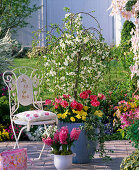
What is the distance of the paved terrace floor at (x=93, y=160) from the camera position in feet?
11.3

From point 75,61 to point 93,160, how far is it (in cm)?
114

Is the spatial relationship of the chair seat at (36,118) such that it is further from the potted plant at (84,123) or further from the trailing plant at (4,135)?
the trailing plant at (4,135)

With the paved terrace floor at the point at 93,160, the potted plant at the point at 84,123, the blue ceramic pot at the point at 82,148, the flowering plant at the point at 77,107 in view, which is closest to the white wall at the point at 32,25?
the paved terrace floor at the point at 93,160

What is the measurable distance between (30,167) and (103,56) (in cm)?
154

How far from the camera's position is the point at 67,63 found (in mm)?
3709

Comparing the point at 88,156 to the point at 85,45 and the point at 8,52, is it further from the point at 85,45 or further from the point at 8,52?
the point at 8,52

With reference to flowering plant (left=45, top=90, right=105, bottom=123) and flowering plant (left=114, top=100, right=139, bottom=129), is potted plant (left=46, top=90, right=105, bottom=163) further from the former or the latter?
flowering plant (left=114, top=100, right=139, bottom=129)

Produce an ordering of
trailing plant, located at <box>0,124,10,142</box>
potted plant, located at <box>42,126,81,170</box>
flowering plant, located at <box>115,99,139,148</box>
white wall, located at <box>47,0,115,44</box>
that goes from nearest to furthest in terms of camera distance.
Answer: flowering plant, located at <box>115,99,139,148</box>
potted plant, located at <box>42,126,81,170</box>
trailing plant, located at <box>0,124,10,142</box>
white wall, located at <box>47,0,115,44</box>

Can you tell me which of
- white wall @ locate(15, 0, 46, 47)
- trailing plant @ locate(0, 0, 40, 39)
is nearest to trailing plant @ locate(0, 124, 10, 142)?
trailing plant @ locate(0, 0, 40, 39)

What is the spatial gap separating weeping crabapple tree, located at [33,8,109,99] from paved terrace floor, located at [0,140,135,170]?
0.78 m

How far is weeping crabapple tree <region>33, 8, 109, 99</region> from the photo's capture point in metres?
3.73

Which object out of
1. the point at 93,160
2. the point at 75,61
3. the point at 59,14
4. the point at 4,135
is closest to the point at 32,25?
the point at 59,14

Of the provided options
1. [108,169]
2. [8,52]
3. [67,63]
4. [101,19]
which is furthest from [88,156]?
[101,19]

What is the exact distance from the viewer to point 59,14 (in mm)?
12117
